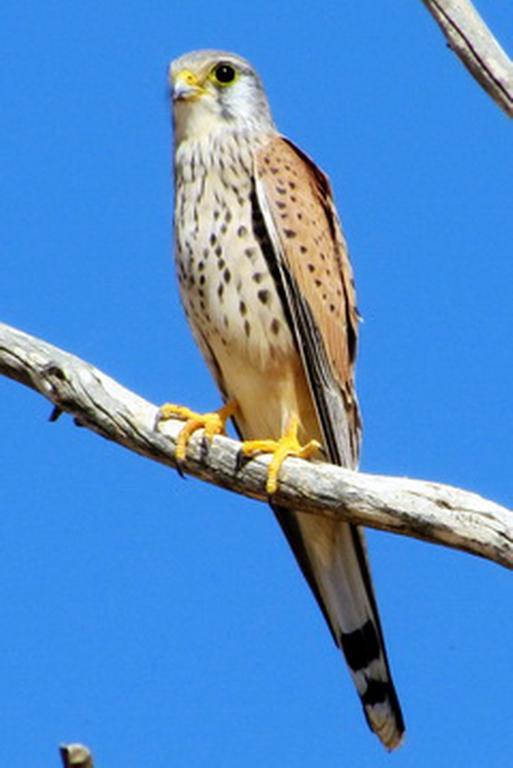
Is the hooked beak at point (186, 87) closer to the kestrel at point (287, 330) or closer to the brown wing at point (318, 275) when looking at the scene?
the kestrel at point (287, 330)

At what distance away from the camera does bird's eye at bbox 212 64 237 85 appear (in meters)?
5.50

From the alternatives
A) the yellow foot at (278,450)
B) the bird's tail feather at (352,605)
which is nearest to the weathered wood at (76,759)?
the yellow foot at (278,450)

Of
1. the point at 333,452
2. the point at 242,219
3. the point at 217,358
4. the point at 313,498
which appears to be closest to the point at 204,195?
the point at 242,219

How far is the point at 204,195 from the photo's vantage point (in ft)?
16.9

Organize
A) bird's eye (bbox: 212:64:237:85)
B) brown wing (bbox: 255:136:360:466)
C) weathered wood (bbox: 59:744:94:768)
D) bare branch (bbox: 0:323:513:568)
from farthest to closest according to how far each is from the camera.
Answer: bird's eye (bbox: 212:64:237:85) → brown wing (bbox: 255:136:360:466) → bare branch (bbox: 0:323:513:568) → weathered wood (bbox: 59:744:94:768)

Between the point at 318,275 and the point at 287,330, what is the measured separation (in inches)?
8.4

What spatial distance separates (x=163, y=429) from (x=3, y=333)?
1.71 ft

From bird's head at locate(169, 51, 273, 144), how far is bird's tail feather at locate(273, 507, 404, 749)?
1.29m

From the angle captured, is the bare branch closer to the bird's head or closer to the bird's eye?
the bird's head

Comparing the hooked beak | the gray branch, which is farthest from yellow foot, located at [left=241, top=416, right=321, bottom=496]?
the hooked beak

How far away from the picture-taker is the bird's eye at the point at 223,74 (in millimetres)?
5504

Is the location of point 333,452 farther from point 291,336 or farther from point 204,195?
point 204,195

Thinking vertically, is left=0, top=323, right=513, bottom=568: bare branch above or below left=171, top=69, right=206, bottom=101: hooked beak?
below

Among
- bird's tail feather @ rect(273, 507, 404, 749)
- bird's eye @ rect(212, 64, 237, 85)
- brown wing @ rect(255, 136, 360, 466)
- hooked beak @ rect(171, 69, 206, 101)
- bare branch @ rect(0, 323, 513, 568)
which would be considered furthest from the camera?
bird's eye @ rect(212, 64, 237, 85)
